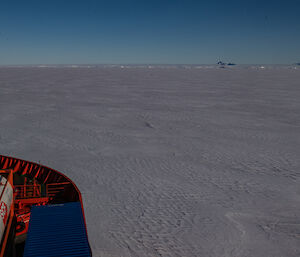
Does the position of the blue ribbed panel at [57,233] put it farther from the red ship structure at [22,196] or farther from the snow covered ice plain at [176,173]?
the snow covered ice plain at [176,173]

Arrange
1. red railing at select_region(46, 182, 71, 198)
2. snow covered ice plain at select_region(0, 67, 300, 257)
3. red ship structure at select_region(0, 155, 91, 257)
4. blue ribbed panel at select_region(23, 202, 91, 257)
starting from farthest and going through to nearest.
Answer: red railing at select_region(46, 182, 71, 198), snow covered ice plain at select_region(0, 67, 300, 257), red ship structure at select_region(0, 155, 91, 257), blue ribbed panel at select_region(23, 202, 91, 257)

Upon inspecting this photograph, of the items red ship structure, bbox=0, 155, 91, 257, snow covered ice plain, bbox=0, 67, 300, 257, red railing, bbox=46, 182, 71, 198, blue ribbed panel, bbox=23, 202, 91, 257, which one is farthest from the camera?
red railing, bbox=46, 182, 71, 198

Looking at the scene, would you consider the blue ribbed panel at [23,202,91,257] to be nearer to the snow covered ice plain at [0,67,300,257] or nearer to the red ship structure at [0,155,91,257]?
the red ship structure at [0,155,91,257]

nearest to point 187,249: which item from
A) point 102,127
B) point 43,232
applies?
point 43,232

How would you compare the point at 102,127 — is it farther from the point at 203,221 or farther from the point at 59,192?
the point at 203,221

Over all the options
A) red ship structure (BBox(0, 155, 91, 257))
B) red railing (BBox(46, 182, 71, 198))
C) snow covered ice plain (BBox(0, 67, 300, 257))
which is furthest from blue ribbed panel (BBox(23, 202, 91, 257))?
red railing (BBox(46, 182, 71, 198))

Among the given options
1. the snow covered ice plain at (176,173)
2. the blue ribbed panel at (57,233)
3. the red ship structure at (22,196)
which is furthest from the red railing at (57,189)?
the blue ribbed panel at (57,233)

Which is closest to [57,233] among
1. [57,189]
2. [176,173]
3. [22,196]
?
[57,189]
